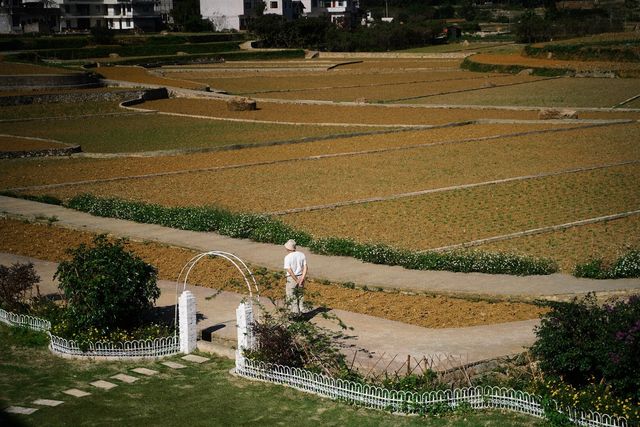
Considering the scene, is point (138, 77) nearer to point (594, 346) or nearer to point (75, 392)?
point (75, 392)

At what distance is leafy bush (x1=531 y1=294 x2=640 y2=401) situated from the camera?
13172mm

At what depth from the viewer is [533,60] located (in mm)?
85250

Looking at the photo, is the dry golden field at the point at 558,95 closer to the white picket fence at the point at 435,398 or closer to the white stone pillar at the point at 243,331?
the white stone pillar at the point at 243,331

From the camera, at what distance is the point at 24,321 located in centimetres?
1792

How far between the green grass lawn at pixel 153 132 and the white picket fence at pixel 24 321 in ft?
82.4

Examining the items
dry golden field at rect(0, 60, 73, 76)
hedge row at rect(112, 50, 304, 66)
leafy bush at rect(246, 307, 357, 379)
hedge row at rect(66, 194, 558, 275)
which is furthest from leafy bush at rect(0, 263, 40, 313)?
hedge row at rect(112, 50, 304, 66)

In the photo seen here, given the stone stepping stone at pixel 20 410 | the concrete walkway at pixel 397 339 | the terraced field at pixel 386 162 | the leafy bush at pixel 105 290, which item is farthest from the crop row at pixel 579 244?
the stone stepping stone at pixel 20 410

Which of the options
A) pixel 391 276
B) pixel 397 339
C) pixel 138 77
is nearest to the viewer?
pixel 397 339

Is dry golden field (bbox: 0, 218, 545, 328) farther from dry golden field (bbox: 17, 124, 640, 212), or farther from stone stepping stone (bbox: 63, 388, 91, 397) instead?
dry golden field (bbox: 17, 124, 640, 212)

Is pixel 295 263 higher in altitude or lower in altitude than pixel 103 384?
higher

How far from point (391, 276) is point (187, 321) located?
5.60 metres

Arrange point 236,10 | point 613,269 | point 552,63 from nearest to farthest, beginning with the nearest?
point 613,269
point 552,63
point 236,10

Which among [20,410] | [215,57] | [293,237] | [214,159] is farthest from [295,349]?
[215,57]

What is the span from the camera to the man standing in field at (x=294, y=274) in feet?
55.5
